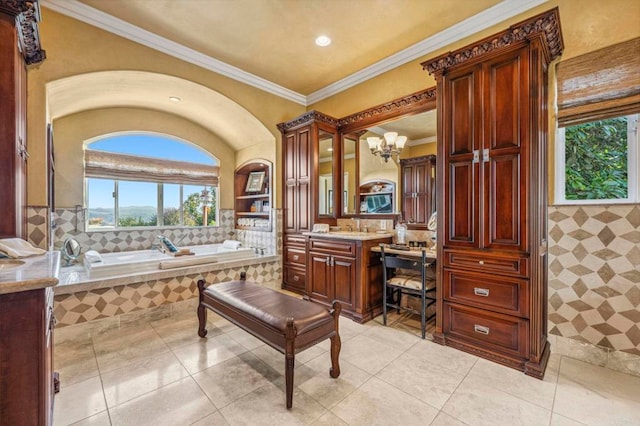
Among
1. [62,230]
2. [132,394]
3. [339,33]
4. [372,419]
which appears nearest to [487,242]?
[372,419]

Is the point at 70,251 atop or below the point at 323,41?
below

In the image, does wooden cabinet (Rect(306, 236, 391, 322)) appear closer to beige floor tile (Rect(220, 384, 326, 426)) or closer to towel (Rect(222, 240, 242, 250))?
beige floor tile (Rect(220, 384, 326, 426))

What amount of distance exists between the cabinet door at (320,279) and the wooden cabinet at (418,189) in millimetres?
1165

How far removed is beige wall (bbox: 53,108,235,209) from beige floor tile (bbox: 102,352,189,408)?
2903mm

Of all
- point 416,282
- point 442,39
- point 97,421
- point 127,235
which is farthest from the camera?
point 127,235

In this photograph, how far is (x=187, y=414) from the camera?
1692mm

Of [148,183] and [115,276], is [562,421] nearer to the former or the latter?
[115,276]

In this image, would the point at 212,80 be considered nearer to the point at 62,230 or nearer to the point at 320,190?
the point at 320,190

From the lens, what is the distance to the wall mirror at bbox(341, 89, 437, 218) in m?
3.29

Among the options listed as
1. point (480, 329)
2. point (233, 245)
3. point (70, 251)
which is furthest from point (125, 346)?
point (480, 329)

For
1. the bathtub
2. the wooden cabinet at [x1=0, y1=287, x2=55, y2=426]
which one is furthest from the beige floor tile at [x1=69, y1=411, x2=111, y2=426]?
the bathtub

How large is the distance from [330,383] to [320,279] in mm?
1646

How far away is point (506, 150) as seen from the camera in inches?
87.7

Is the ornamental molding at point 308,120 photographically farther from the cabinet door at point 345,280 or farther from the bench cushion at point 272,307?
the bench cushion at point 272,307
